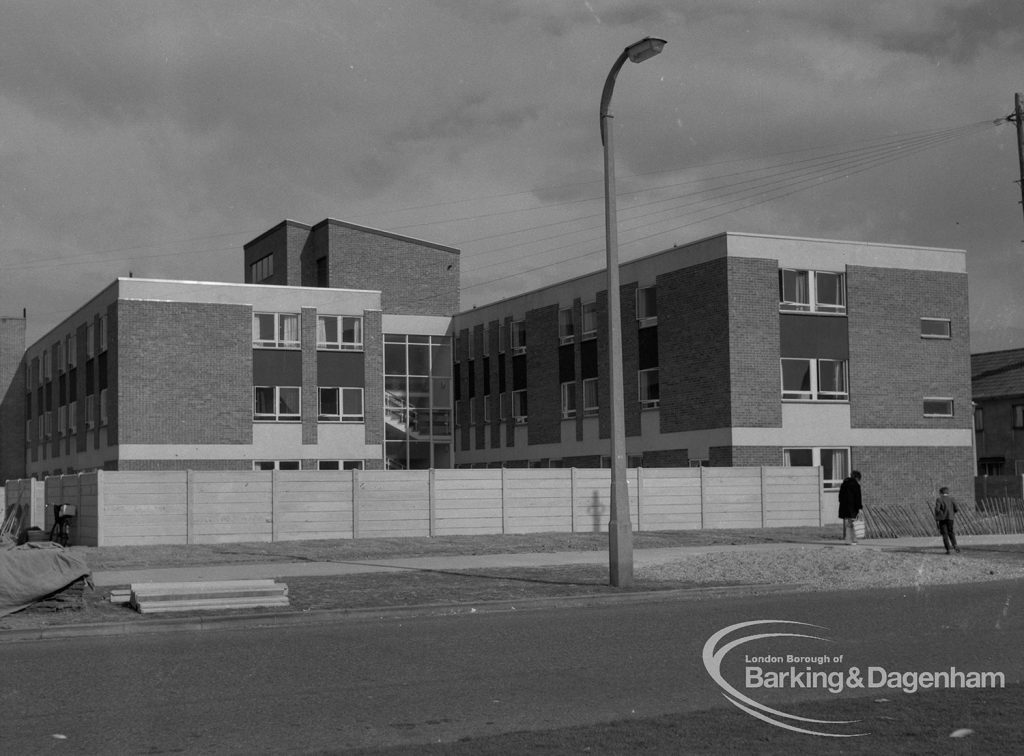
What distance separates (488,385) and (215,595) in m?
37.7

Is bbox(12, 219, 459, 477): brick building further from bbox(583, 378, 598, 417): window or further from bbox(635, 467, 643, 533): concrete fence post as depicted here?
bbox(635, 467, 643, 533): concrete fence post

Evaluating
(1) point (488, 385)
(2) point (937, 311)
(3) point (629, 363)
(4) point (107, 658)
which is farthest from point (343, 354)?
(4) point (107, 658)

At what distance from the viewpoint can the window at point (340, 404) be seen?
46.8 meters

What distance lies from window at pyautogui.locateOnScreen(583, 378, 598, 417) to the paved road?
2973 centimetres

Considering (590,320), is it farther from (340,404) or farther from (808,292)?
(340,404)

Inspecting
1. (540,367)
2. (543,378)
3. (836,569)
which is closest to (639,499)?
(836,569)

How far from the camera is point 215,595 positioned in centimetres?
1504

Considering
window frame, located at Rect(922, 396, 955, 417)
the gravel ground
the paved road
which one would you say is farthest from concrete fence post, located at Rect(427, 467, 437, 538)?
window frame, located at Rect(922, 396, 955, 417)

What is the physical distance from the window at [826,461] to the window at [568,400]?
33.2ft

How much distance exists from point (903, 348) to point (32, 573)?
3274cm

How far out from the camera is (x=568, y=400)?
4684cm

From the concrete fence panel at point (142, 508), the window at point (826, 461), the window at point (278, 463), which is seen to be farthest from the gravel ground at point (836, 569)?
the window at point (278, 463)

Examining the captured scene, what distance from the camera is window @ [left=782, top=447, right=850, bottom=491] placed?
39.0 m

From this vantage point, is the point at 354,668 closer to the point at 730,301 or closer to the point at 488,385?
the point at 730,301
